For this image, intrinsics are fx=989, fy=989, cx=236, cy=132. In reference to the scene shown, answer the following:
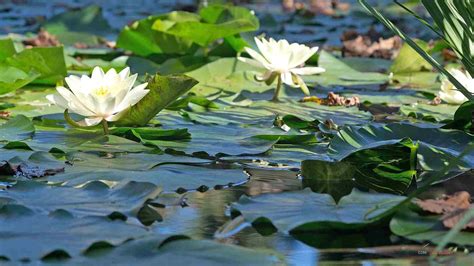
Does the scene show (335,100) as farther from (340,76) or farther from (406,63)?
(406,63)

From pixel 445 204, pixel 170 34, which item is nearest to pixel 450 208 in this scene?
pixel 445 204

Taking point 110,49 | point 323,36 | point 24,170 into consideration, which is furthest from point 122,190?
point 323,36

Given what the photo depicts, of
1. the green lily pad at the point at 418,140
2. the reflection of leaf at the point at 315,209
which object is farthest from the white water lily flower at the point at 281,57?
→ the reflection of leaf at the point at 315,209

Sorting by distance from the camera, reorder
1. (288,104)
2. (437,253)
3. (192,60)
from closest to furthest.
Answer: (437,253) < (288,104) < (192,60)

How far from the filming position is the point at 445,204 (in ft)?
5.01

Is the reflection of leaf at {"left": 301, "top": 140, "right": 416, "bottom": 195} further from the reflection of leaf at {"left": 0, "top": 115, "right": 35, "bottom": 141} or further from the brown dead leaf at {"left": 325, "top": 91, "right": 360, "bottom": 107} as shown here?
the brown dead leaf at {"left": 325, "top": 91, "right": 360, "bottom": 107}

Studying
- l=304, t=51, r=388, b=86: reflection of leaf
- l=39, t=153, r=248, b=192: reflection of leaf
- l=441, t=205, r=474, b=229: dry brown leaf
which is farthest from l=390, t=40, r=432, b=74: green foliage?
l=441, t=205, r=474, b=229: dry brown leaf

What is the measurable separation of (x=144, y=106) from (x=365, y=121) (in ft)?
2.08

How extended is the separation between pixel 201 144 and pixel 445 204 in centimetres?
77

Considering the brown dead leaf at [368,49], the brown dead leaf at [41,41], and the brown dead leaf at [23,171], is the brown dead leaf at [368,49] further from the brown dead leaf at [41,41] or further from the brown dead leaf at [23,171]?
the brown dead leaf at [23,171]

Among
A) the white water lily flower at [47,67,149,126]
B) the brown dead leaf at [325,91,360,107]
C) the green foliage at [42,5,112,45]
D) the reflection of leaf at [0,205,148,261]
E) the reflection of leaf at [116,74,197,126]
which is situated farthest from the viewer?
the green foliage at [42,5,112,45]

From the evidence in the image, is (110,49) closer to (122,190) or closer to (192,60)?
(192,60)

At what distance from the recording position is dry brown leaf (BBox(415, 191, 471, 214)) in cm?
150

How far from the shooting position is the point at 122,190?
1617 mm
